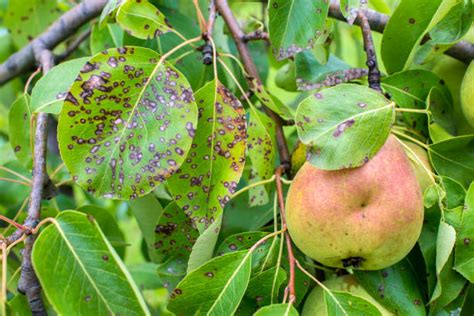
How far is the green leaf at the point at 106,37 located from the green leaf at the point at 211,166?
403mm

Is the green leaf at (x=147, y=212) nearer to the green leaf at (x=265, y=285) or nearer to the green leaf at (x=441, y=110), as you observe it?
the green leaf at (x=265, y=285)

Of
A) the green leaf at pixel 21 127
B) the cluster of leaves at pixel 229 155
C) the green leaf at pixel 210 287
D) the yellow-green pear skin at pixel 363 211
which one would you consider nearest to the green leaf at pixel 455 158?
the cluster of leaves at pixel 229 155

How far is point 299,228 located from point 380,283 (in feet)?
0.57

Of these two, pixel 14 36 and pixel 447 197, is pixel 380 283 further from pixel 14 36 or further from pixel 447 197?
pixel 14 36

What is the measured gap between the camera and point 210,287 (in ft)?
3.02

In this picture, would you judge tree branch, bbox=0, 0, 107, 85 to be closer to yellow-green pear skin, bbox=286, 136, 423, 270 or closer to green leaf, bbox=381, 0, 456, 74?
green leaf, bbox=381, 0, 456, 74

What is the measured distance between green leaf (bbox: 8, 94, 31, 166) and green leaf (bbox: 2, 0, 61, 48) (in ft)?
1.53

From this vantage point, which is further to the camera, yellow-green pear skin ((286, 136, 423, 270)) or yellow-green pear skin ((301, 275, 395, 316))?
yellow-green pear skin ((301, 275, 395, 316))

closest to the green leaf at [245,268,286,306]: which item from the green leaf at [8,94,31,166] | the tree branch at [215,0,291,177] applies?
the tree branch at [215,0,291,177]

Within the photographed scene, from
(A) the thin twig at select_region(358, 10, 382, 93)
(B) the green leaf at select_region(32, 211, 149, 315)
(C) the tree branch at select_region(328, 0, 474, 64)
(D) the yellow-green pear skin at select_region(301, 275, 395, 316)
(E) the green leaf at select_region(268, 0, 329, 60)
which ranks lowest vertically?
(D) the yellow-green pear skin at select_region(301, 275, 395, 316)

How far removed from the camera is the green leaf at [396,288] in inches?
38.8

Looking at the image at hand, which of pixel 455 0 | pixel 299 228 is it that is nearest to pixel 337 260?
pixel 299 228

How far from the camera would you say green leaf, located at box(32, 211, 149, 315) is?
82 centimetres

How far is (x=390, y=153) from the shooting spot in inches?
36.2
